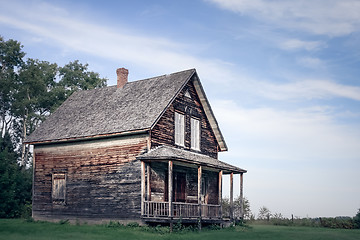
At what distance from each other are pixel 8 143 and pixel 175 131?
86.0ft

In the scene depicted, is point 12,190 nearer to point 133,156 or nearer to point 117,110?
point 117,110

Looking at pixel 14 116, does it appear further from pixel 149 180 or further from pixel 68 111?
pixel 149 180

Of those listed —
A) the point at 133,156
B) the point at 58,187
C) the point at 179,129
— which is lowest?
the point at 58,187

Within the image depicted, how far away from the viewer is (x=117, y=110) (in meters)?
28.8

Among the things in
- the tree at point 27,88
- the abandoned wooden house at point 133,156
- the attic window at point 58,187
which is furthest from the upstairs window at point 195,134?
the tree at point 27,88

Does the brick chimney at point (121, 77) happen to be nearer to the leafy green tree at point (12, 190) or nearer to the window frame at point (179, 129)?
the window frame at point (179, 129)

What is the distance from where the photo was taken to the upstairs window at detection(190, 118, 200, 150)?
30188mm

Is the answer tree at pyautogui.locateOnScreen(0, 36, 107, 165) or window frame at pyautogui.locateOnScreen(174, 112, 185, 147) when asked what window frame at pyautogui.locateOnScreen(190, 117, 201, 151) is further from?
tree at pyautogui.locateOnScreen(0, 36, 107, 165)

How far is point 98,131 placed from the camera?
88.6ft

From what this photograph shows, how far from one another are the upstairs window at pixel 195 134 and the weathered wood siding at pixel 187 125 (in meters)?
0.40

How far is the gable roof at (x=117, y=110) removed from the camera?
26391mm

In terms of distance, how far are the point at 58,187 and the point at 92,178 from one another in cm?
326

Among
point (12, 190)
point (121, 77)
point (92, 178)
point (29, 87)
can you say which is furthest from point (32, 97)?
point (92, 178)

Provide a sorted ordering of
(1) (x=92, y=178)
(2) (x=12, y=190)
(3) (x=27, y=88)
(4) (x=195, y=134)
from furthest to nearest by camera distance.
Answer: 1. (3) (x=27, y=88)
2. (2) (x=12, y=190)
3. (4) (x=195, y=134)
4. (1) (x=92, y=178)
